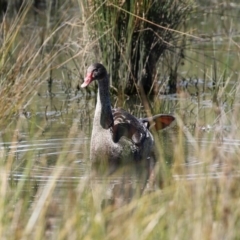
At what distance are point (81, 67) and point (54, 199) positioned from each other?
447 centimetres

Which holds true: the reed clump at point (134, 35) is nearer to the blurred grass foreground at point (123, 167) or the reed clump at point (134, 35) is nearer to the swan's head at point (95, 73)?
the blurred grass foreground at point (123, 167)

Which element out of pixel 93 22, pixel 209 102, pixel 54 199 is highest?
pixel 93 22

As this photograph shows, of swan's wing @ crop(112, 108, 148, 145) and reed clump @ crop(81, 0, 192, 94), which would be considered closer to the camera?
swan's wing @ crop(112, 108, 148, 145)

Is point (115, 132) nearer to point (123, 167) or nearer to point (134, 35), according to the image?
point (123, 167)

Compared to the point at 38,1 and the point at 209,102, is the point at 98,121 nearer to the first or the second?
the point at 209,102

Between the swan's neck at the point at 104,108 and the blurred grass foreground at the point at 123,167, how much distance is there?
28 cm

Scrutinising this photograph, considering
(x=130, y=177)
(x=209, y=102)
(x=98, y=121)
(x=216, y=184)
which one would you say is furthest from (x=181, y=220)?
(x=209, y=102)

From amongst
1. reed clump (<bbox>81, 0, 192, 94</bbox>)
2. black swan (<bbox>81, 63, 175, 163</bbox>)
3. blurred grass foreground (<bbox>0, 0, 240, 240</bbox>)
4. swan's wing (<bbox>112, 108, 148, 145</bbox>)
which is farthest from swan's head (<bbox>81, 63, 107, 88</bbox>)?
reed clump (<bbox>81, 0, 192, 94</bbox>)

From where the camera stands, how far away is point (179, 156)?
17.9ft

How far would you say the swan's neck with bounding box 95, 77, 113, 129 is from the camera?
27.3 ft

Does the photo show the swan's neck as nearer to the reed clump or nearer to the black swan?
the black swan

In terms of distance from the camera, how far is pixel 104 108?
27.7ft

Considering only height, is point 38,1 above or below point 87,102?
above

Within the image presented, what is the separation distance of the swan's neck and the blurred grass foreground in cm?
28
